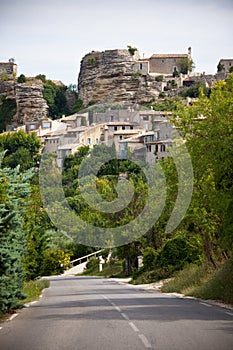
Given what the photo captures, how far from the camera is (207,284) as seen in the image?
91.6ft

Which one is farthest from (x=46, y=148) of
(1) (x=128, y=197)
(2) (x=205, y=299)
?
(2) (x=205, y=299)

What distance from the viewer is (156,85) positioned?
171125 mm

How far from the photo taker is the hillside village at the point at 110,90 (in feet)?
478

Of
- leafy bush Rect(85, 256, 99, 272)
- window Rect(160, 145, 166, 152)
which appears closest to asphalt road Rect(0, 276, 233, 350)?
leafy bush Rect(85, 256, 99, 272)

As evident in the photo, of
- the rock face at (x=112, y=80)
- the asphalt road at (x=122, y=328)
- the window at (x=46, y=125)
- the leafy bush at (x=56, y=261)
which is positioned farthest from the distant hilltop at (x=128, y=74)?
the asphalt road at (x=122, y=328)

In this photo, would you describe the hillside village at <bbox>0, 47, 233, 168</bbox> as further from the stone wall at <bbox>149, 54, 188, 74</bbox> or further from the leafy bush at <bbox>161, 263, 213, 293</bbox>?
the leafy bush at <bbox>161, 263, 213, 293</bbox>

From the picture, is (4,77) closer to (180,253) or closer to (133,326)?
(180,253)

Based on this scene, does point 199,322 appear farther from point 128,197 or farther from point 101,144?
point 101,144

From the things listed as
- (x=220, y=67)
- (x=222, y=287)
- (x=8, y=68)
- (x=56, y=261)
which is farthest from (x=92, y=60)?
(x=222, y=287)

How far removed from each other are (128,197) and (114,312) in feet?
133

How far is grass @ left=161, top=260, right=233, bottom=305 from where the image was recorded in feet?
82.2

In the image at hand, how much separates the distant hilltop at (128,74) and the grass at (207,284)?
450 feet

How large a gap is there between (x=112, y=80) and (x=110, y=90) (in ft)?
8.36

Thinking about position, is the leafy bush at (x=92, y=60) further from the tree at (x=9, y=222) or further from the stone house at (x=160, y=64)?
the tree at (x=9, y=222)
